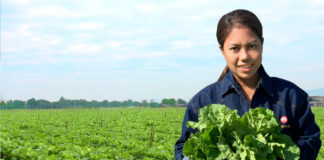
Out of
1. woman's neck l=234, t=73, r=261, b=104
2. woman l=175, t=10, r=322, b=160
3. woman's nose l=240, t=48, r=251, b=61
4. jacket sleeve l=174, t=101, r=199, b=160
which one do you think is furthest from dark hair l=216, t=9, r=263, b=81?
jacket sleeve l=174, t=101, r=199, b=160

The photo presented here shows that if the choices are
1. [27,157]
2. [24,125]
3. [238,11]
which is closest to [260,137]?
[238,11]

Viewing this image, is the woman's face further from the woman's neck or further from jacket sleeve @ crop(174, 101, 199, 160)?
jacket sleeve @ crop(174, 101, 199, 160)

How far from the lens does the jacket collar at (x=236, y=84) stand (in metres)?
2.11

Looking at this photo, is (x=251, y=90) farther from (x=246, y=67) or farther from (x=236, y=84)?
(x=246, y=67)

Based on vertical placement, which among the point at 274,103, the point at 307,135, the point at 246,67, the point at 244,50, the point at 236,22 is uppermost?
the point at 236,22

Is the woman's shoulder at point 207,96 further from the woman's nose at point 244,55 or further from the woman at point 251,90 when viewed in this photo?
the woman's nose at point 244,55

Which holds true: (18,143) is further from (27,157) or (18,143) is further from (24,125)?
(24,125)

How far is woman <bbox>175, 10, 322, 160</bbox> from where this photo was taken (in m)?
1.98

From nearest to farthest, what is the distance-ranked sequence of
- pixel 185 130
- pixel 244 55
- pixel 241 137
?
pixel 241 137, pixel 244 55, pixel 185 130

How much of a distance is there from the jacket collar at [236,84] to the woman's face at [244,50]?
12cm

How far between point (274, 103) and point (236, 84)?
28 centimetres

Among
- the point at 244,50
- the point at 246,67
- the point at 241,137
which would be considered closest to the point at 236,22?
the point at 244,50

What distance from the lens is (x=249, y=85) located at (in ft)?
7.24

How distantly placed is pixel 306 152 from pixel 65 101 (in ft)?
341
